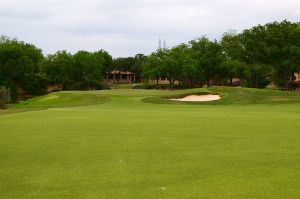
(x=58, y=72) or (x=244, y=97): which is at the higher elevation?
(x=58, y=72)

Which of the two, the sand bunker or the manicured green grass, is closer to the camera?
the manicured green grass

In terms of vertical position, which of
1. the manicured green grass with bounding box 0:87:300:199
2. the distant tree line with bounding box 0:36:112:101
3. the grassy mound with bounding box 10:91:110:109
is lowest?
the grassy mound with bounding box 10:91:110:109

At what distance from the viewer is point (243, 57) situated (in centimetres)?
7725

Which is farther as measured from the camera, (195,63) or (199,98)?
(195,63)

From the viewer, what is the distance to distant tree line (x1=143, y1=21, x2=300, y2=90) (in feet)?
231

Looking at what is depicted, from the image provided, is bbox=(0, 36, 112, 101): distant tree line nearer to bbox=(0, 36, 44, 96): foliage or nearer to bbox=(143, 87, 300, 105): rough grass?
bbox=(0, 36, 44, 96): foliage

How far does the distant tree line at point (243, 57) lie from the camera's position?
70.4m

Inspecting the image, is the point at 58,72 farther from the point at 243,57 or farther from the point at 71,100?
the point at 71,100

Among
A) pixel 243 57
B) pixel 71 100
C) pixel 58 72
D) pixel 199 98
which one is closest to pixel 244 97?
pixel 199 98

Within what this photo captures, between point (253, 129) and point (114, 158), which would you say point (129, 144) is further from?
point (253, 129)

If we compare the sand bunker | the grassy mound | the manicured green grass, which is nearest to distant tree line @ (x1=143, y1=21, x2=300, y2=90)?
the sand bunker

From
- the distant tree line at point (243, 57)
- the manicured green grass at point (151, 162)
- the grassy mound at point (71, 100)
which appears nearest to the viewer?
the manicured green grass at point (151, 162)

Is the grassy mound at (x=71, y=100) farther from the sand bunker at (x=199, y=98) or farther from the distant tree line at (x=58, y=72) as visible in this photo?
the distant tree line at (x=58, y=72)

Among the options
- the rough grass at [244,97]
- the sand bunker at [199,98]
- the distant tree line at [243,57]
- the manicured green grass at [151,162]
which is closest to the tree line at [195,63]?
the distant tree line at [243,57]
